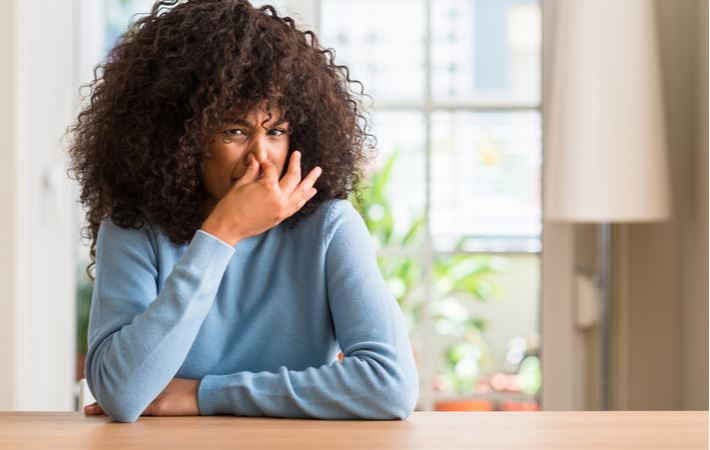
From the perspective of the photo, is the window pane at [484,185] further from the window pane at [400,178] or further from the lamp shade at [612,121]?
the lamp shade at [612,121]

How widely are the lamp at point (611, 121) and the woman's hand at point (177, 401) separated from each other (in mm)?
1613

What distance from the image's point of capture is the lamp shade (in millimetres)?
2773

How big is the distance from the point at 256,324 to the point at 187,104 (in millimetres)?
328

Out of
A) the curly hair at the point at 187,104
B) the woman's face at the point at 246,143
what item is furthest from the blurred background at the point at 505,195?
the woman's face at the point at 246,143

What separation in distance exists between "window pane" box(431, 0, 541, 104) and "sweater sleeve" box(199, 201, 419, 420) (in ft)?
5.86

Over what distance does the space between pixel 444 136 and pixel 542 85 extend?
0.33 m

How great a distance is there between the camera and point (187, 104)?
1508mm

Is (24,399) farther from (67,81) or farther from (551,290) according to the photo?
(551,290)

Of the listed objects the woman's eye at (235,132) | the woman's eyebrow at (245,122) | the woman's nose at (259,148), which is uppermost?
the woman's eyebrow at (245,122)

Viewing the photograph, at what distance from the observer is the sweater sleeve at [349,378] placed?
1358 millimetres

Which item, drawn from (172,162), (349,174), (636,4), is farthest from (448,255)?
(172,162)

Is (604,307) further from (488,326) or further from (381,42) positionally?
(381,42)

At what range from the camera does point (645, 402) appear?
304 centimetres

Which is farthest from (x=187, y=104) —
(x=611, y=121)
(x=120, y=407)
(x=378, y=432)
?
(x=611, y=121)
